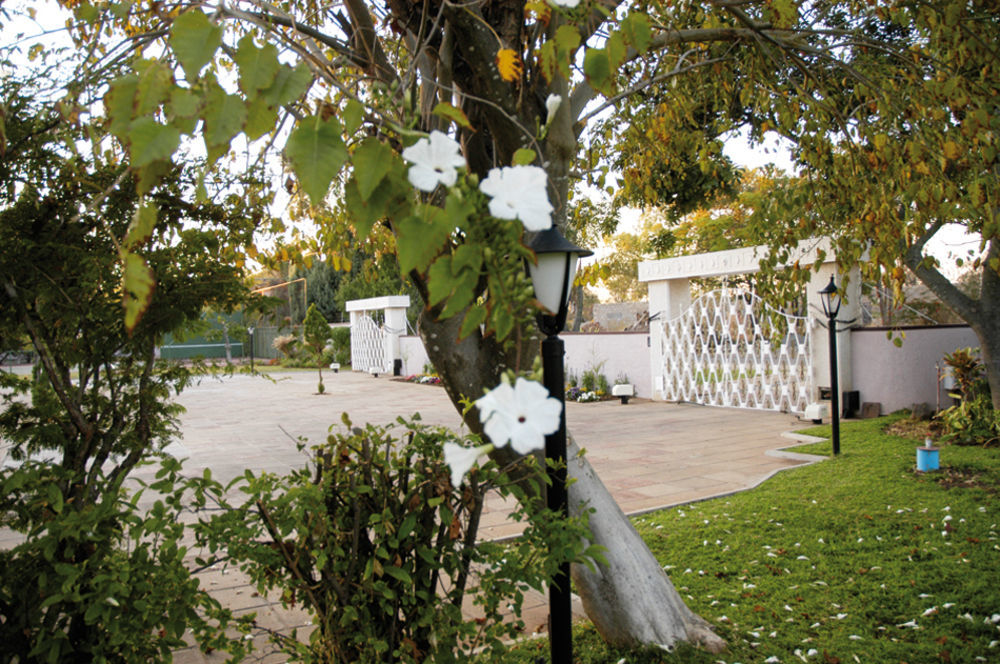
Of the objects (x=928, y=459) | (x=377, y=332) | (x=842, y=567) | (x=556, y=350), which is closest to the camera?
(x=556, y=350)

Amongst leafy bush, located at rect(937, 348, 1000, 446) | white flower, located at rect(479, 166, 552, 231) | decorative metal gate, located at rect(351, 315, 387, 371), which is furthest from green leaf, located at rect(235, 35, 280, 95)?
decorative metal gate, located at rect(351, 315, 387, 371)

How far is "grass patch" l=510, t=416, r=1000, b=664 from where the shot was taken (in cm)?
292

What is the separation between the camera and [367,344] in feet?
71.7

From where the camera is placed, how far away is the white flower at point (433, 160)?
2.89 ft

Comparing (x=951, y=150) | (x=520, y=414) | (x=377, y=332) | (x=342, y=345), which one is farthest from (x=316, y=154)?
(x=342, y=345)

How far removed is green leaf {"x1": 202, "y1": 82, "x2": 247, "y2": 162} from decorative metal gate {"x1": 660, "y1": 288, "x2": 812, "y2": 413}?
9075 mm

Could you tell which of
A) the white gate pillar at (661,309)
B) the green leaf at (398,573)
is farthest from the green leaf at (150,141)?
the white gate pillar at (661,309)

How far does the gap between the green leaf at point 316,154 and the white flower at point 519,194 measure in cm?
20

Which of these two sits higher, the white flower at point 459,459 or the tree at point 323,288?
the tree at point 323,288

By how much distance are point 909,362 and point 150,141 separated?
31.3 feet

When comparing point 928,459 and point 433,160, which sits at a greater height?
point 433,160

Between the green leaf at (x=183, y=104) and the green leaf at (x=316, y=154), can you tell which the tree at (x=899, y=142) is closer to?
the green leaf at (x=316, y=154)

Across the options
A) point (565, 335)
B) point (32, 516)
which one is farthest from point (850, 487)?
point (565, 335)

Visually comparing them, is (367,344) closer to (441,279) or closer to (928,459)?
(928,459)
